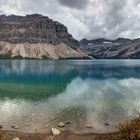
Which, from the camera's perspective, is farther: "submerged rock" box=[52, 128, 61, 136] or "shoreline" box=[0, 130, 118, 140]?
"submerged rock" box=[52, 128, 61, 136]

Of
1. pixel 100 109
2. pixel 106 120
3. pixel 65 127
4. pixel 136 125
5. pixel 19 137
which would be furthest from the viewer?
pixel 100 109

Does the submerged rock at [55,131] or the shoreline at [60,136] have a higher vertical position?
the submerged rock at [55,131]

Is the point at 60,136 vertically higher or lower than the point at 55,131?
lower

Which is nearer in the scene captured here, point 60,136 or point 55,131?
point 60,136

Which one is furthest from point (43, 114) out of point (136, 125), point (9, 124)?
point (136, 125)

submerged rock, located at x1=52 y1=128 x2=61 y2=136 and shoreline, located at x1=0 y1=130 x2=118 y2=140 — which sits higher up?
submerged rock, located at x1=52 y1=128 x2=61 y2=136

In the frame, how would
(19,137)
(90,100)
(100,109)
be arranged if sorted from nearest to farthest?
(19,137) → (100,109) → (90,100)

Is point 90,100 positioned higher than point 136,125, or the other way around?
point 136,125

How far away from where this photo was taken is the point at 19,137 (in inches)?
1096

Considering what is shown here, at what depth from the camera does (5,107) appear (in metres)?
44.5

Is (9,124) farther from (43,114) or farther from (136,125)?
(136,125)

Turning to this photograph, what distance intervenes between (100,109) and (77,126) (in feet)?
37.1

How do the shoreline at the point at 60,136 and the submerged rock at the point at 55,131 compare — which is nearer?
the shoreline at the point at 60,136

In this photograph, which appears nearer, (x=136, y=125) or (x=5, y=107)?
(x=136, y=125)
